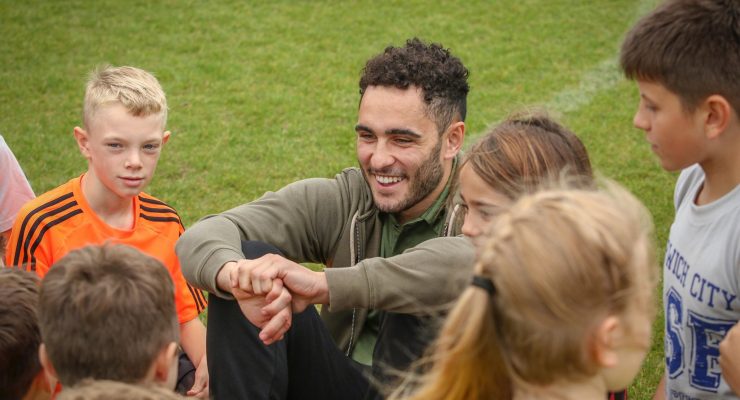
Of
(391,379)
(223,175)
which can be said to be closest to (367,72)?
(391,379)

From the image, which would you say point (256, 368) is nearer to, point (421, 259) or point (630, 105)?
point (421, 259)

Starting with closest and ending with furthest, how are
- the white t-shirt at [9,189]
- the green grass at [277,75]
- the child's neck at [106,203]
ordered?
1. the child's neck at [106,203]
2. the white t-shirt at [9,189]
3. the green grass at [277,75]

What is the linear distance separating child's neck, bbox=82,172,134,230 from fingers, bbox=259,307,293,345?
114 centimetres

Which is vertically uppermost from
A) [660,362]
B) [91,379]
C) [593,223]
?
[593,223]

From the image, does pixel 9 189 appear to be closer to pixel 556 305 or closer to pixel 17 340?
pixel 17 340

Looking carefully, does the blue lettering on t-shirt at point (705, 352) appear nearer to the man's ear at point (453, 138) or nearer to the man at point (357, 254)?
the man at point (357, 254)

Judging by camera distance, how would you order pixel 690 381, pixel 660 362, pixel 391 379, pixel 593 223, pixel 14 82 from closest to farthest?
pixel 593 223
pixel 690 381
pixel 391 379
pixel 660 362
pixel 14 82

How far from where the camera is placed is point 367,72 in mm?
3758

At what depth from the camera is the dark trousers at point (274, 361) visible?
314cm

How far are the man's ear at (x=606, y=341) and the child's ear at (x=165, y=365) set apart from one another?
112 cm

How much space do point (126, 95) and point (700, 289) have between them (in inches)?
98.2

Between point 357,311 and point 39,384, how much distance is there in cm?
131

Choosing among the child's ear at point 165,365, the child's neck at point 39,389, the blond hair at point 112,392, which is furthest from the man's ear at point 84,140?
the blond hair at point 112,392

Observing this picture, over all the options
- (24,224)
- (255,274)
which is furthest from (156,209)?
(255,274)
